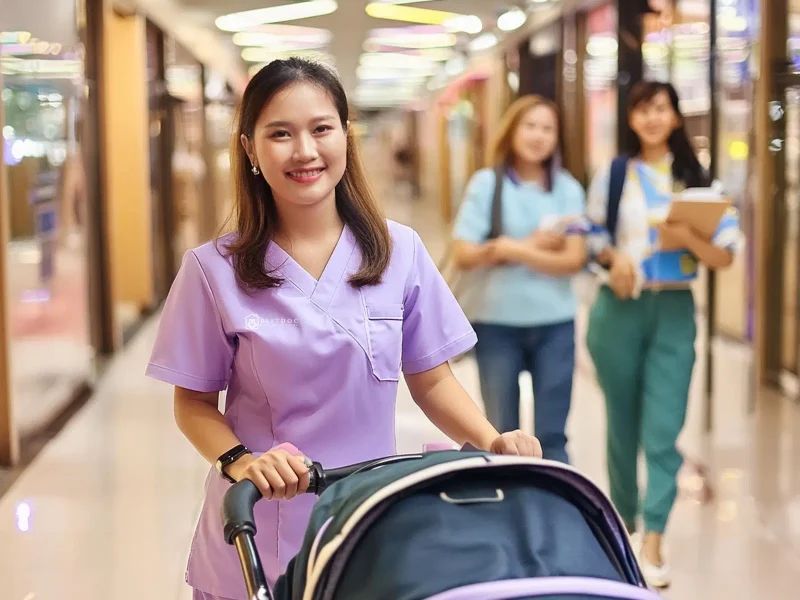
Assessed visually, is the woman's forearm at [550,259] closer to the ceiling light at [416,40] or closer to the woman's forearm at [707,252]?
the woman's forearm at [707,252]

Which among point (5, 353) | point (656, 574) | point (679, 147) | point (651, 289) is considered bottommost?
point (656, 574)

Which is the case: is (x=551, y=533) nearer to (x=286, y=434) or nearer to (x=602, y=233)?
(x=286, y=434)

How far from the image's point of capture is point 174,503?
13.8ft

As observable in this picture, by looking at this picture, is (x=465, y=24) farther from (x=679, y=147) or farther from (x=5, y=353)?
(x=5, y=353)

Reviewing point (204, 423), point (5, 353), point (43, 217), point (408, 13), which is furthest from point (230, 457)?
point (43, 217)

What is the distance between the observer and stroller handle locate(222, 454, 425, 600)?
1283mm

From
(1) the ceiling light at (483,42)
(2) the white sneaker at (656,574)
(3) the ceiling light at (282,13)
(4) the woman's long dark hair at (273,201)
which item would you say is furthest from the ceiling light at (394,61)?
(4) the woman's long dark hair at (273,201)

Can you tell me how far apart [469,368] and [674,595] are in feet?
3.41

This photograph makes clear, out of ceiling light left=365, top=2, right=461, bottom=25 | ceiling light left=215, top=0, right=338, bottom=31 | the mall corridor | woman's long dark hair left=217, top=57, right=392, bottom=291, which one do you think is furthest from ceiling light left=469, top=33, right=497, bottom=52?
woman's long dark hair left=217, top=57, right=392, bottom=291

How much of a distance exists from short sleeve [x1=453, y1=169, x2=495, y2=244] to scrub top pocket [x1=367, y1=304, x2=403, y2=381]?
1.81 meters

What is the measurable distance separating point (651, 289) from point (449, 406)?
176 cm

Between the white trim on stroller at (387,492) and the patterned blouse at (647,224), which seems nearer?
the white trim on stroller at (387,492)

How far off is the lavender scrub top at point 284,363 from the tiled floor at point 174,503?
13.8 inches

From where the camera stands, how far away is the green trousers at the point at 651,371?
331 cm
